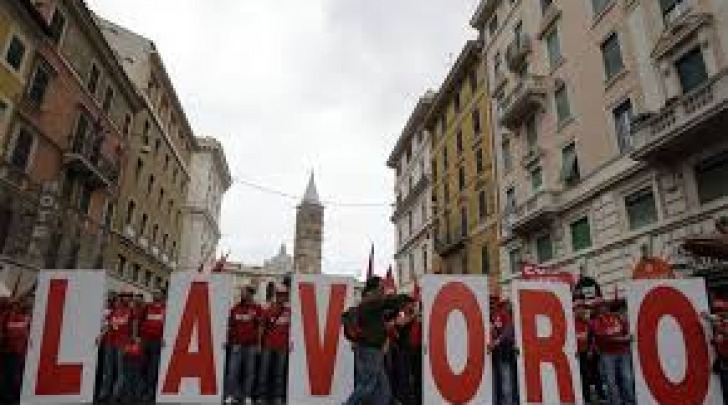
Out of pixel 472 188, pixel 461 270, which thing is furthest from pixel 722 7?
pixel 461 270

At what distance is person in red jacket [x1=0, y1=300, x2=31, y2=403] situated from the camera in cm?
822

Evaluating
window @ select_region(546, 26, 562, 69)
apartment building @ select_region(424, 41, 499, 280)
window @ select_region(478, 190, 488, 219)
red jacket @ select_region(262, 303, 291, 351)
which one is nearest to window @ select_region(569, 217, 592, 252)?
window @ select_region(546, 26, 562, 69)

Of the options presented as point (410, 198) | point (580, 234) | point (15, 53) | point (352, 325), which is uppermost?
point (410, 198)

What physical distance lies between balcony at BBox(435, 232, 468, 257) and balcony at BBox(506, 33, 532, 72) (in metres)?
10.3

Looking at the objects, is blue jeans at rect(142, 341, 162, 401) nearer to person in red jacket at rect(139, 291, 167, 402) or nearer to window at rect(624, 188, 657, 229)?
person in red jacket at rect(139, 291, 167, 402)

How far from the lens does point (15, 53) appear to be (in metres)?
19.9

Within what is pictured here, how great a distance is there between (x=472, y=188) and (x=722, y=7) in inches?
717

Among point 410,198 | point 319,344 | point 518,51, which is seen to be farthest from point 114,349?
point 410,198

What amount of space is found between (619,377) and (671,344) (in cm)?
219

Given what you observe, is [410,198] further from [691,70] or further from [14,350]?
[14,350]

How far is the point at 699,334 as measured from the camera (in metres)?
6.16

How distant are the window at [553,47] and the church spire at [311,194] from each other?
85.9m

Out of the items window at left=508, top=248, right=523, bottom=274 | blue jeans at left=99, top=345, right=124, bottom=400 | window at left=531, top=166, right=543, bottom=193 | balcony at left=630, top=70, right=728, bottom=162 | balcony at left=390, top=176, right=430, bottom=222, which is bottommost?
blue jeans at left=99, top=345, right=124, bottom=400

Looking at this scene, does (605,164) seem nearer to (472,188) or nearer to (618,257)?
(618,257)
